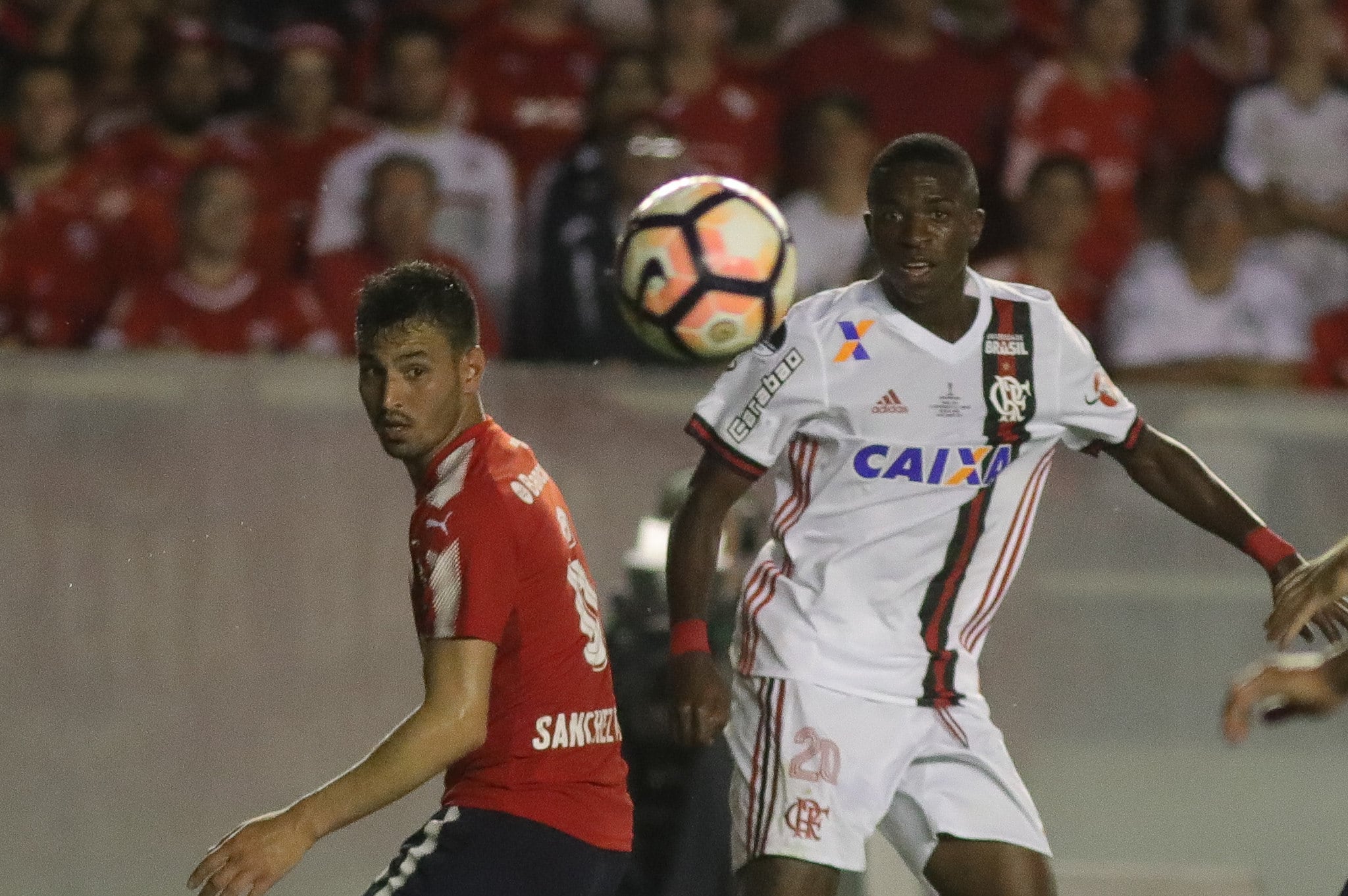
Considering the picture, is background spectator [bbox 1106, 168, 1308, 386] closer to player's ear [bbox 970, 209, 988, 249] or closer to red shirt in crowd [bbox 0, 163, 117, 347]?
player's ear [bbox 970, 209, 988, 249]

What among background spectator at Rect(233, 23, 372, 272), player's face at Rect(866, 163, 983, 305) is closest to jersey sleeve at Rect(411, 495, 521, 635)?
player's face at Rect(866, 163, 983, 305)

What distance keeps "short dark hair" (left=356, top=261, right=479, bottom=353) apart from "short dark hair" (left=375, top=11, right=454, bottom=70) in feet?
13.8

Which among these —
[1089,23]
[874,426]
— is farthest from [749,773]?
[1089,23]

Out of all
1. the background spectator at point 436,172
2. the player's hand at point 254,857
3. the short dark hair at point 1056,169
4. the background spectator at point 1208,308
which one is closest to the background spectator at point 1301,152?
the background spectator at point 1208,308

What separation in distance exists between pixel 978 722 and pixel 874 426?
688 mm

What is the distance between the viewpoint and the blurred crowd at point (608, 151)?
7125 mm

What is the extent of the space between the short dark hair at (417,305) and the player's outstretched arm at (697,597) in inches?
28.0

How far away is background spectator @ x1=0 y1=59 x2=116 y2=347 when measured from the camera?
7148 millimetres

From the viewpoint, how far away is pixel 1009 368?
13.9 ft

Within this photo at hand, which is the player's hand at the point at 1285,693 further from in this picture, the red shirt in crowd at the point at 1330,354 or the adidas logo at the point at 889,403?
the red shirt in crowd at the point at 1330,354

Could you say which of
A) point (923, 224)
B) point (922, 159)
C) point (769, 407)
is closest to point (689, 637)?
point (769, 407)

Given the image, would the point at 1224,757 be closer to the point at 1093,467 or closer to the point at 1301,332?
the point at 1093,467

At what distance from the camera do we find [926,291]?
413 centimetres

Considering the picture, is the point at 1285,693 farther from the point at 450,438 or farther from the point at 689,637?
the point at 450,438
